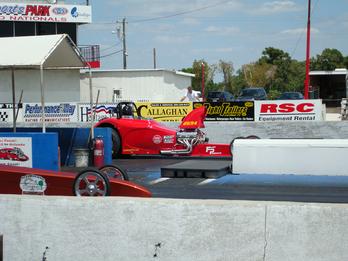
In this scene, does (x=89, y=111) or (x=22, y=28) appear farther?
(x=22, y=28)

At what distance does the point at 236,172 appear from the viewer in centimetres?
1277

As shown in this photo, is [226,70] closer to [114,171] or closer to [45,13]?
[45,13]

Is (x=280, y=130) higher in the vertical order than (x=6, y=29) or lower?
lower

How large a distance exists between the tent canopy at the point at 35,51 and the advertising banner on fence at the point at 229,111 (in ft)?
32.7

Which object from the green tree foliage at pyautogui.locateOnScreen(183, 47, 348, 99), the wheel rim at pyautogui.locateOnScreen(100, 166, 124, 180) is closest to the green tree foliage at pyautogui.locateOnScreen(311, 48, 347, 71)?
the green tree foliage at pyautogui.locateOnScreen(183, 47, 348, 99)

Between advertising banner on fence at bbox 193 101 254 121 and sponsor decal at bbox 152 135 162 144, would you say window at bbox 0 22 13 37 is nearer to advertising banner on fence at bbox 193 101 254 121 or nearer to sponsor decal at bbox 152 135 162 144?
advertising banner on fence at bbox 193 101 254 121

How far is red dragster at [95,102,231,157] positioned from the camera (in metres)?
15.6

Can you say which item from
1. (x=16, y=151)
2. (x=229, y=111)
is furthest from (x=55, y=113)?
(x=16, y=151)

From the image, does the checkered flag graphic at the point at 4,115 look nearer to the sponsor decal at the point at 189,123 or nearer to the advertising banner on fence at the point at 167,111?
the advertising banner on fence at the point at 167,111

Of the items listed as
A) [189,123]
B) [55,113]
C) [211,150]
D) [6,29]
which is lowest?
[211,150]

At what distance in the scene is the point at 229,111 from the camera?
24.3 meters

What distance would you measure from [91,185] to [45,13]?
37.0 metres

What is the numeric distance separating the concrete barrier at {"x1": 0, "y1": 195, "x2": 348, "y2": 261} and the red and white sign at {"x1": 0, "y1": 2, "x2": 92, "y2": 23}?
38.4 m

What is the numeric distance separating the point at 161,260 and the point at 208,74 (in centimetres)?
8069
